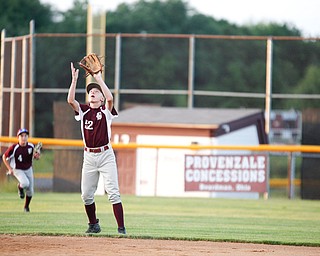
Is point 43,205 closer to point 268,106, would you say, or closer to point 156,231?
point 156,231

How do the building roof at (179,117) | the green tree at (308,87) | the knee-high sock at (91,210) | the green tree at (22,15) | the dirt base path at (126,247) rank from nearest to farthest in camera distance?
1. the dirt base path at (126,247)
2. the knee-high sock at (91,210)
3. the building roof at (179,117)
4. the green tree at (22,15)
5. the green tree at (308,87)

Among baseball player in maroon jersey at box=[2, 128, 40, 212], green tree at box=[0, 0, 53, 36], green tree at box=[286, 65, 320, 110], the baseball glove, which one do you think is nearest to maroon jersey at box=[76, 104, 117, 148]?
the baseball glove

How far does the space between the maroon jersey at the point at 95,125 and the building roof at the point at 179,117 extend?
42.7 feet

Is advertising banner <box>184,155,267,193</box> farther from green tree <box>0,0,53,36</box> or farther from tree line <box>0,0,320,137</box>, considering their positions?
green tree <box>0,0,53,36</box>

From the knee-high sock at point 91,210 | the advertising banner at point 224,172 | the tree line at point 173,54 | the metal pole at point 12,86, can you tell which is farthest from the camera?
the tree line at point 173,54

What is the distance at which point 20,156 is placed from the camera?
16359 mm

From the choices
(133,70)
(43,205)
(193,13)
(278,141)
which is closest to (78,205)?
(43,205)

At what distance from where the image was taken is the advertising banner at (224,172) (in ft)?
72.1

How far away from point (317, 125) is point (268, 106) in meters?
1.38

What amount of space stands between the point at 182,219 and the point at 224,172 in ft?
21.7

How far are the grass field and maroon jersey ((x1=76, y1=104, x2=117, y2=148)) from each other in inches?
50.4

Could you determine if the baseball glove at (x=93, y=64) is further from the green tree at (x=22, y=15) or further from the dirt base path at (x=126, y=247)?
the green tree at (x=22, y=15)

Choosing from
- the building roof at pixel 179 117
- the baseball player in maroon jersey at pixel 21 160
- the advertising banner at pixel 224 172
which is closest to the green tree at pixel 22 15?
the building roof at pixel 179 117

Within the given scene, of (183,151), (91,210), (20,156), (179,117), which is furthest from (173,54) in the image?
(91,210)
